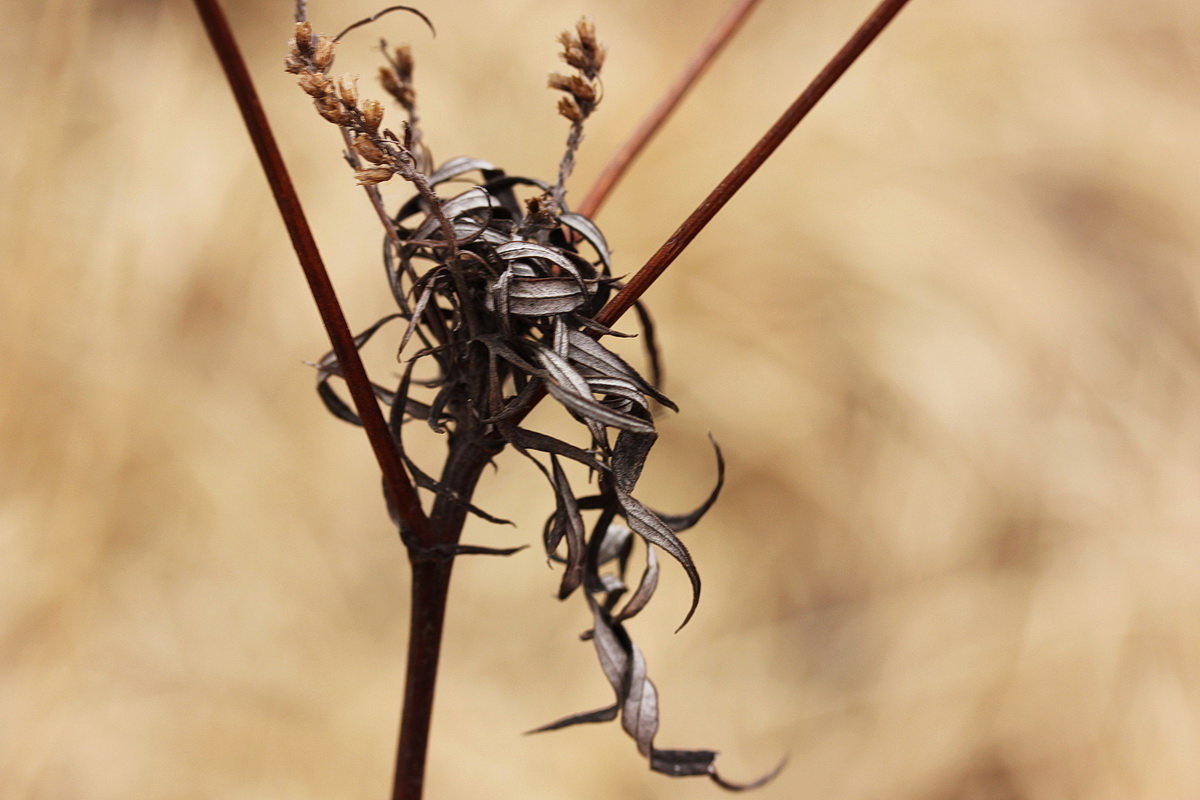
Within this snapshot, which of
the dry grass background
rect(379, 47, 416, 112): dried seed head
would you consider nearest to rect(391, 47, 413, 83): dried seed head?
rect(379, 47, 416, 112): dried seed head

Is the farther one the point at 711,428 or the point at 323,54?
the point at 711,428

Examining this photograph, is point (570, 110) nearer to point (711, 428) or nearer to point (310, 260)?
point (310, 260)

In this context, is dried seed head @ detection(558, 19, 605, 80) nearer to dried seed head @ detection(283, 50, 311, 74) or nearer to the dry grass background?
dried seed head @ detection(283, 50, 311, 74)

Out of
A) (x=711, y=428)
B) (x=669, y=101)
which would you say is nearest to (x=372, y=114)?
(x=669, y=101)

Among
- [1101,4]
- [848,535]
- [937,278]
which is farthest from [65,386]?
[1101,4]

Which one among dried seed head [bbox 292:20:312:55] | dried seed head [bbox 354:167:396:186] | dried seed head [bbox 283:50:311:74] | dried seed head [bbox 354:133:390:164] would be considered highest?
dried seed head [bbox 292:20:312:55]

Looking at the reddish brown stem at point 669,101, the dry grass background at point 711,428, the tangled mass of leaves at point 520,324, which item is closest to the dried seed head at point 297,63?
the tangled mass of leaves at point 520,324

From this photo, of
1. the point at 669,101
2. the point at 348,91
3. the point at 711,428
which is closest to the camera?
the point at 348,91
